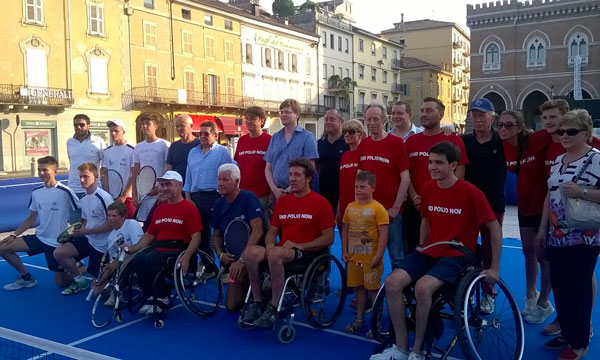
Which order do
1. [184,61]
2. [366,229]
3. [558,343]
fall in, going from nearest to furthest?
[558,343] → [366,229] → [184,61]

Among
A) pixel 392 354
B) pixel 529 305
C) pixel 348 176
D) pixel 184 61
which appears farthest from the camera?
pixel 184 61

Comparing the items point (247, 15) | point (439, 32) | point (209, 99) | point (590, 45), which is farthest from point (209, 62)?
point (439, 32)

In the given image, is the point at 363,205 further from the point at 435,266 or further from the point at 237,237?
the point at 237,237

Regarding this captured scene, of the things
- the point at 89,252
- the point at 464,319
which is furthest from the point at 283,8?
the point at 464,319

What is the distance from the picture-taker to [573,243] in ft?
13.9

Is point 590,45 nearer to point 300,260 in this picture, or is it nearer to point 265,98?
point 265,98

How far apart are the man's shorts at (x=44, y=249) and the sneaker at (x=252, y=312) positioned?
9.87ft

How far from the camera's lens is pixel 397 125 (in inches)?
233

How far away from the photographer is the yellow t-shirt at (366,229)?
5.05 m

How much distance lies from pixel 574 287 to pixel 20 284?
654cm

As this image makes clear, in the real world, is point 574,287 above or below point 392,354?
above

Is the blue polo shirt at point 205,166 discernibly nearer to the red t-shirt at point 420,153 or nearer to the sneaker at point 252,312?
the sneaker at point 252,312

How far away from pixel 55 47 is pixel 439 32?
5799 centimetres

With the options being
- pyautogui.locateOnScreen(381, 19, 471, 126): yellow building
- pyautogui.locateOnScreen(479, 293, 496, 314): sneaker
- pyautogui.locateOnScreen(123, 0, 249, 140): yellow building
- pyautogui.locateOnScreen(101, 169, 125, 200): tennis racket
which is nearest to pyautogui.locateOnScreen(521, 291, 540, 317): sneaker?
pyautogui.locateOnScreen(479, 293, 496, 314): sneaker
